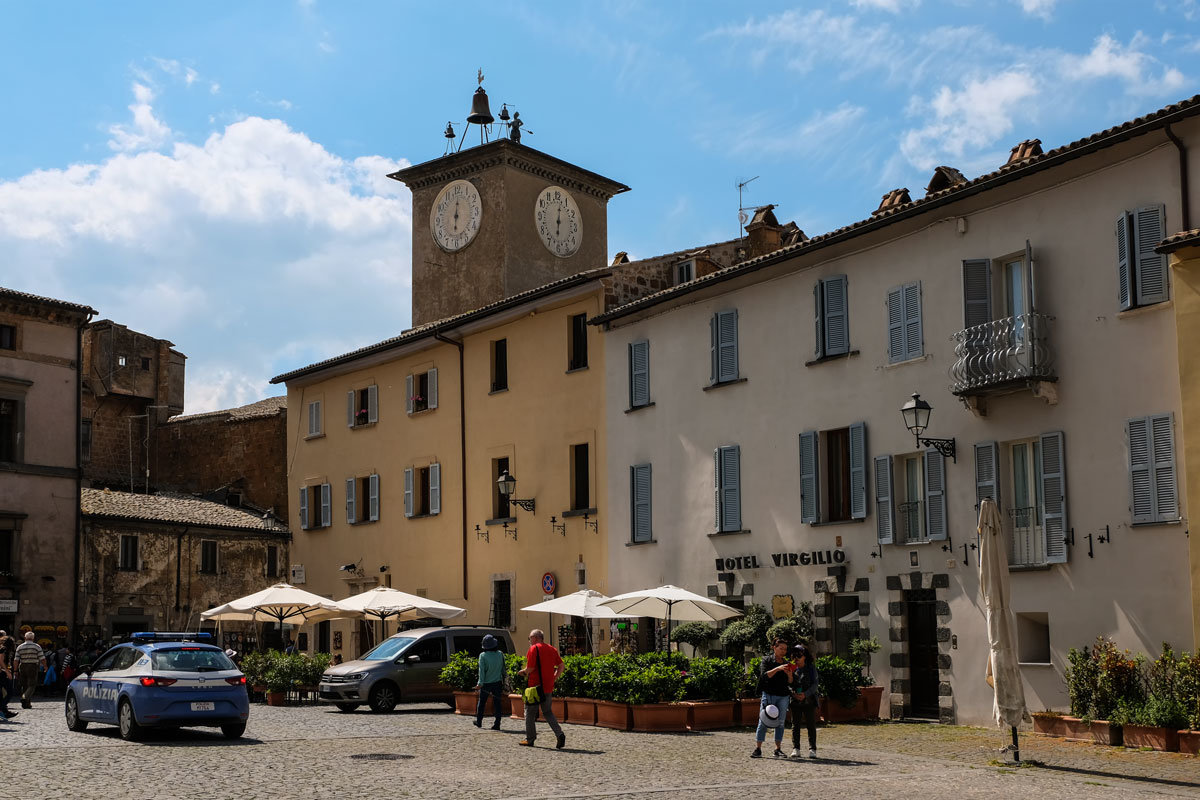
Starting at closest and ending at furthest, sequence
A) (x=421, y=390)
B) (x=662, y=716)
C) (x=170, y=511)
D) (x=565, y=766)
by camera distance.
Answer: (x=565, y=766), (x=662, y=716), (x=421, y=390), (x=170, y=511)

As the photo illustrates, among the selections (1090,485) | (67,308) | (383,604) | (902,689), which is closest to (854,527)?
(902,689)

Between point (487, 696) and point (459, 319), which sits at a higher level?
point (459, 319)

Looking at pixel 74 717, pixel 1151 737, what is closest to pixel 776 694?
pixel 1151 737

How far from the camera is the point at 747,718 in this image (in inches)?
843

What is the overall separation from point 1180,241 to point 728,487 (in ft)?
35.7

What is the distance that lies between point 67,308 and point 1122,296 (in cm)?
2894

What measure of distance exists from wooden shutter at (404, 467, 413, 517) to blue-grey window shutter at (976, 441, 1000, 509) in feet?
60.1

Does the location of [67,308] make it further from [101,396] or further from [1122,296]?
[1122,296]

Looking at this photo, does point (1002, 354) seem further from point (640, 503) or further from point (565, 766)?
point (640, 503)

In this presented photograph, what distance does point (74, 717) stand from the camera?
2075 cm

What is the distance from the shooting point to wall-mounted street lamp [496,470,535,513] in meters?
30.9

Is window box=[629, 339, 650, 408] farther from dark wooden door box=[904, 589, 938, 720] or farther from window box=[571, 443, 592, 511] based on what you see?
dark wooden door box=[904, 589, 938, 720]

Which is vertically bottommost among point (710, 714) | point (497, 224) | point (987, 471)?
point (710, 714)

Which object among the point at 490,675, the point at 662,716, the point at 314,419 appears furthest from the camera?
the point at 314,419
